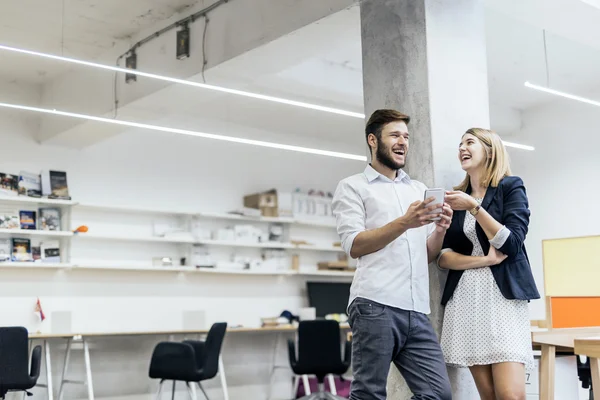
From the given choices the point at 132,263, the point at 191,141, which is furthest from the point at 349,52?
the point at 132,263

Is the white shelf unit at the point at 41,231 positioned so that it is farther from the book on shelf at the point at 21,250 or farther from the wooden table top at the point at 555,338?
the wooden table top at the point at 555,338

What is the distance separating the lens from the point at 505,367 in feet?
9.29

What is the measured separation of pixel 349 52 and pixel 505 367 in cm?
434

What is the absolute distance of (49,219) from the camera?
725 cm

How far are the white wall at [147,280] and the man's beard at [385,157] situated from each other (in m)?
5.15

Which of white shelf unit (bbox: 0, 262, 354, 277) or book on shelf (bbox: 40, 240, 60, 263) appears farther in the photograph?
book on shelf (bbox: 40, 240, 60, 263)

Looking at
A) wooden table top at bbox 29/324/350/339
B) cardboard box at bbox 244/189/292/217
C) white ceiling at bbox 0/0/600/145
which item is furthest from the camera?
cardboard box at bbox 244/189/292/217

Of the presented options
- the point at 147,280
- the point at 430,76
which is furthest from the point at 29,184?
the point at 430,76

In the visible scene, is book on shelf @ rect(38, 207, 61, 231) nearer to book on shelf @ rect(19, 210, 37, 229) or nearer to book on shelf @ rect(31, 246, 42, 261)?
book on shelf @ rect(19, 210, 37, 229)

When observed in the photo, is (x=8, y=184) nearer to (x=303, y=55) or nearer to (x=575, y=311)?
(x=303, y=55)

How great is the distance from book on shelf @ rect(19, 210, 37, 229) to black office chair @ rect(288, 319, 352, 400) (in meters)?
2.78

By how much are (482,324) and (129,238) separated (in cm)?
522

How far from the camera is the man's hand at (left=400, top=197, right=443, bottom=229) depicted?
104 inches

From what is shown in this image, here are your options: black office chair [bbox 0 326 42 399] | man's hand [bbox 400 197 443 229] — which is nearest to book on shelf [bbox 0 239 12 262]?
black office chair [bbox 0 326 42 399]
